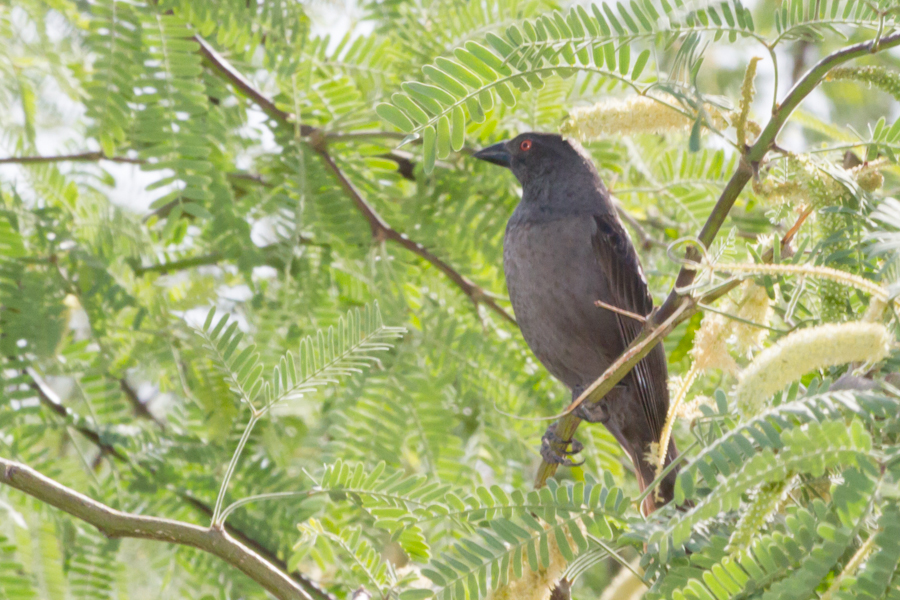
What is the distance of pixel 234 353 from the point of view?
2006 mm

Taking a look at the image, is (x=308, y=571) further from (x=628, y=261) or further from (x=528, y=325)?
(x=628, y=261)

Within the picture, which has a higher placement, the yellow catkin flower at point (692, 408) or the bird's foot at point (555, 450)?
the yellow catkin flower at point (692, 408)

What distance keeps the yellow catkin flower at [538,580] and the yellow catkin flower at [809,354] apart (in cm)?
58

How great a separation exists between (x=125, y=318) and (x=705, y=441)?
288 centimetres

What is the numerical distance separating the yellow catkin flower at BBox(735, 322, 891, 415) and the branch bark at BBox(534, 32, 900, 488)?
0.34 meters

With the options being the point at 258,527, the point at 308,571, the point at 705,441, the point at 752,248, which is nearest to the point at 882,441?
the point at 705,441

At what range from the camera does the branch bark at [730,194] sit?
1.43 m

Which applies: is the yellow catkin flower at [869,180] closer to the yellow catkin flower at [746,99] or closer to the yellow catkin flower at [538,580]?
the yellow catkin flower at [746,99]

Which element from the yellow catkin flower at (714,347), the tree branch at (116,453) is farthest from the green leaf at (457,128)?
the tree branch at (116,453)

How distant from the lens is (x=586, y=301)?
10.2ft

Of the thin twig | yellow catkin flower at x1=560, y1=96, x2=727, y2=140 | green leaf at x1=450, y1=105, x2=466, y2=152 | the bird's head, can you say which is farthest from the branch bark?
the thin twig

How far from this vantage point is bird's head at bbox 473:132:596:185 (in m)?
3.45

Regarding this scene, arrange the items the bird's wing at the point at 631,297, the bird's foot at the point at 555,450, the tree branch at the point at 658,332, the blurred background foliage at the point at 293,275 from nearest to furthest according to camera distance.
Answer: the tree branch at the point at 658,332 < the blurred background foliage at the point at 293,275 < the bird's foot at the point at 555,450 < the bird's wing at the point at 631,297

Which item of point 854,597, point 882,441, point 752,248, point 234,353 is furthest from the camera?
point 234,353
